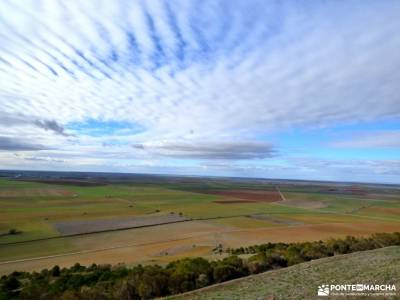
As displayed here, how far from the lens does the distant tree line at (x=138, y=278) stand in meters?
19.4

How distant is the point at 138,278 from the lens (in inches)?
795

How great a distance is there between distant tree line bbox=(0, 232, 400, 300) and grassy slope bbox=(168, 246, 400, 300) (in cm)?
286

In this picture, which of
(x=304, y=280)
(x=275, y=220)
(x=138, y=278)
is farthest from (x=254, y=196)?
(x=304, y=280)

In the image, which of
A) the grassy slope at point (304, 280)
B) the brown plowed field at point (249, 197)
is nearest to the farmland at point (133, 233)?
the grassy slope at point (304, 280)

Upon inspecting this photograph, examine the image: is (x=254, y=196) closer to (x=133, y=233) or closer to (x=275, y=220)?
(x=275, y=220)

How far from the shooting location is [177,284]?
20.1 m

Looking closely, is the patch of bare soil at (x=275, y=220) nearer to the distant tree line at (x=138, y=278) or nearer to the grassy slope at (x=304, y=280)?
the distant tree line at (x=138, y=278)

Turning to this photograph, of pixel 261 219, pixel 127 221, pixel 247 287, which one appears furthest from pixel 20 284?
pixel 261 219

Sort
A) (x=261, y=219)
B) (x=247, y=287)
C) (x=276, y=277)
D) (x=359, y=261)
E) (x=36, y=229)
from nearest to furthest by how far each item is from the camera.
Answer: (x=247, y=287) → (x=276, y=277) → (x=359, y=261) → (x=36, y=229) → (x=261, y=219)

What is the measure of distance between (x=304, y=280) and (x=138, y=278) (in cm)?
903

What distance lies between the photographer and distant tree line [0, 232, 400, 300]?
19.4m

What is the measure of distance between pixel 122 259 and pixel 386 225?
165 ft

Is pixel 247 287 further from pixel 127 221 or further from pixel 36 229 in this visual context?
pixel 127 221

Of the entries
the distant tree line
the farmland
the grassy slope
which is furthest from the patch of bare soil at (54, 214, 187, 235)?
the grassy slope
